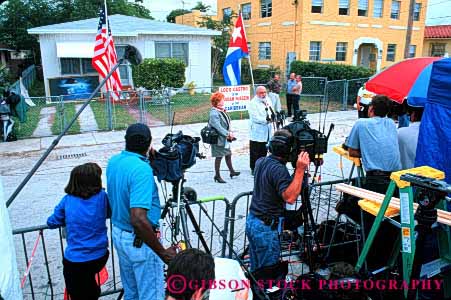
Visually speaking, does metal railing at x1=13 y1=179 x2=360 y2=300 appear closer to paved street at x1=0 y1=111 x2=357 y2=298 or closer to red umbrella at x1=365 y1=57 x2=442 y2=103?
paved street at x1=0 y1=111 x2=357 y2=298

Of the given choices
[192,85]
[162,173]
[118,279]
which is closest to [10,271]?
[162,173]

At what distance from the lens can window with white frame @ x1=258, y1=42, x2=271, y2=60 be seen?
26636 mm

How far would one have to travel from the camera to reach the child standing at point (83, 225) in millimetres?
2973

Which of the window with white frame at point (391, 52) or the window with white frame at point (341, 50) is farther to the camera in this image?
the window with white frame at point (391, 52)

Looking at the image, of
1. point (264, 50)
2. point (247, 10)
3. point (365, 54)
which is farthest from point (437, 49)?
A: point (247, 10)

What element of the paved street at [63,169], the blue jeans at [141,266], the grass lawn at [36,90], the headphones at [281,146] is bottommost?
the paved street at [63,169]

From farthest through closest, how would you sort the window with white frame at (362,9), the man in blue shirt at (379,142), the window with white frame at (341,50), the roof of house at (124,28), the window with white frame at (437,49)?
the window with white frame at (437,49)
the window with white frame at (341,50)
the window with white frame at (362,9)
the roof of house at (124,28)
the man in blue shirt at (379,142)

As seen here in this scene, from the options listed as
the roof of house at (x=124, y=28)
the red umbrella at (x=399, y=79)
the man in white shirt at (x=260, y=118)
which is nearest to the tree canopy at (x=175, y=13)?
the roof of house at (x=124, y=28)

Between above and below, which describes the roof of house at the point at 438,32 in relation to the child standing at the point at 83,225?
above

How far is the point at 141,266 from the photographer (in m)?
2.77

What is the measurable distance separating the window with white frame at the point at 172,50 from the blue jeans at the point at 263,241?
18.0 meters

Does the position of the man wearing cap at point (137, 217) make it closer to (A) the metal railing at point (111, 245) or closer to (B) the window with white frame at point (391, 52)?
(A) the metal railing at point (111, 245)

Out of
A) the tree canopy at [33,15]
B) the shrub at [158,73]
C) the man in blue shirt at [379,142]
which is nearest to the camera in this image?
the man in blue shirt at [379,142]

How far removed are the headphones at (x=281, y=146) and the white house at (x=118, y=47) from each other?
15532 millimetres
